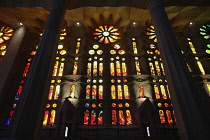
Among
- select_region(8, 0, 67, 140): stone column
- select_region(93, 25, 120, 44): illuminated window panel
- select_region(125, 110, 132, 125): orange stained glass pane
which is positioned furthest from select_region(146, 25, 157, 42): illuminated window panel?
select_region(8, 0, 67, 140): stone column

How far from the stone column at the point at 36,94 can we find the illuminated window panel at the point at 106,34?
35.0 ft

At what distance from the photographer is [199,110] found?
6609 mm

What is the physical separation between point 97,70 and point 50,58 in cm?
878

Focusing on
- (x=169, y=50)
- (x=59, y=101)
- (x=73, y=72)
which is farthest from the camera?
(x=73, y=72)

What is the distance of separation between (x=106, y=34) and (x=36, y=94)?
15.0m

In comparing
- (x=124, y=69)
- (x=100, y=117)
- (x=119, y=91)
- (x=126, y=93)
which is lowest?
(x=100, y=117)

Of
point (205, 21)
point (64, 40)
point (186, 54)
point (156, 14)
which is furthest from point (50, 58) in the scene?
point (205, 21)

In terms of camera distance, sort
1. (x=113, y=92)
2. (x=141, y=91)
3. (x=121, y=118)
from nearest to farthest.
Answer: (x=121, y=118) → (x=141, y=91) → (x=113, y=92)

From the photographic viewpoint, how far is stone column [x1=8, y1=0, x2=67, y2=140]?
20.4 ft

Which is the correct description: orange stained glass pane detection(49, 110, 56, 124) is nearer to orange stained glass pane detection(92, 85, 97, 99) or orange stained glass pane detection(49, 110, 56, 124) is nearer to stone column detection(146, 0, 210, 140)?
orange stained glass pane detection(92, 85, 97, 99)

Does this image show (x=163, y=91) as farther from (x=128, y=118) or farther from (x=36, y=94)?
(x=36, y=94)

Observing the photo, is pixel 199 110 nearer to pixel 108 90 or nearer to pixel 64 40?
pixel 108 90

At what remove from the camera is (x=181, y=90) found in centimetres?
728

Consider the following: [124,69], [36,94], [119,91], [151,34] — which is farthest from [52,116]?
[151,34]
